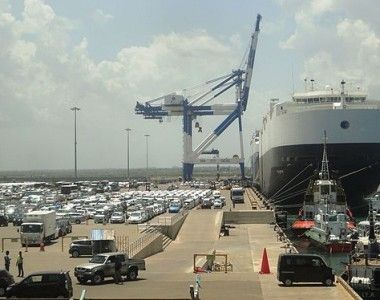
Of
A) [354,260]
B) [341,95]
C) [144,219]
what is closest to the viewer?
[354,260]

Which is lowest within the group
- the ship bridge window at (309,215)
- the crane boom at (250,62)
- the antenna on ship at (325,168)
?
the ship bridge window at (309,215)

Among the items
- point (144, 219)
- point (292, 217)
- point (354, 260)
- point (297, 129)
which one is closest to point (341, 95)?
point (297, 129)

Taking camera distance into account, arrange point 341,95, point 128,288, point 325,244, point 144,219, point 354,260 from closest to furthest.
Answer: point 128,288, point 354,260, point 325,244, point 144,219, point 341,95

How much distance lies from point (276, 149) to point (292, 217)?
6653 millimetres

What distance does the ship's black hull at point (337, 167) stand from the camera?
5928 centimetres

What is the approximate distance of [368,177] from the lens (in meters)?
59.6

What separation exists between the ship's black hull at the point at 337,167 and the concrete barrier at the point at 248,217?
234 inches

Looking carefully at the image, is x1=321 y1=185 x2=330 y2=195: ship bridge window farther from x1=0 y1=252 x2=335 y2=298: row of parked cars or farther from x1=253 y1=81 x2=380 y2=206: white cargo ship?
x1=0 y1=252 x2=335 y2=298: row of parked cars

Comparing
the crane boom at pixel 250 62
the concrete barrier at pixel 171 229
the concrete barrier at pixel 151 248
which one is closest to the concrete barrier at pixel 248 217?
the concrete barrier at pixel 171 229

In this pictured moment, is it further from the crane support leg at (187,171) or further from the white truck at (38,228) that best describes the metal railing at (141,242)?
the crane support leg at (187,171)

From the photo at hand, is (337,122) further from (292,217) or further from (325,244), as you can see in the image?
(325,244)

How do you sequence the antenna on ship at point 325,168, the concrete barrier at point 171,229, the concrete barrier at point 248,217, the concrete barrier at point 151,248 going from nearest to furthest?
1. the concrete barrier at point 151,248
2. the concrete barrier at point 171,229
3. the antenna on ship at point 325,168
4. the concrete barrier at point 248,217

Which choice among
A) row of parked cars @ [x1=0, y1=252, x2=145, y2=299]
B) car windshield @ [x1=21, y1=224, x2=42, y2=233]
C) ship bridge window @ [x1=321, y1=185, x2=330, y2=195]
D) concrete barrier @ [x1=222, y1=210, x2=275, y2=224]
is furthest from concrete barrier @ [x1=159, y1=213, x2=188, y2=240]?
row of parked cars @ [x1=0, y1=252, x2=145, y2=299]

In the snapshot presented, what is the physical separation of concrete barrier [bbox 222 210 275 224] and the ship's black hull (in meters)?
5.94
